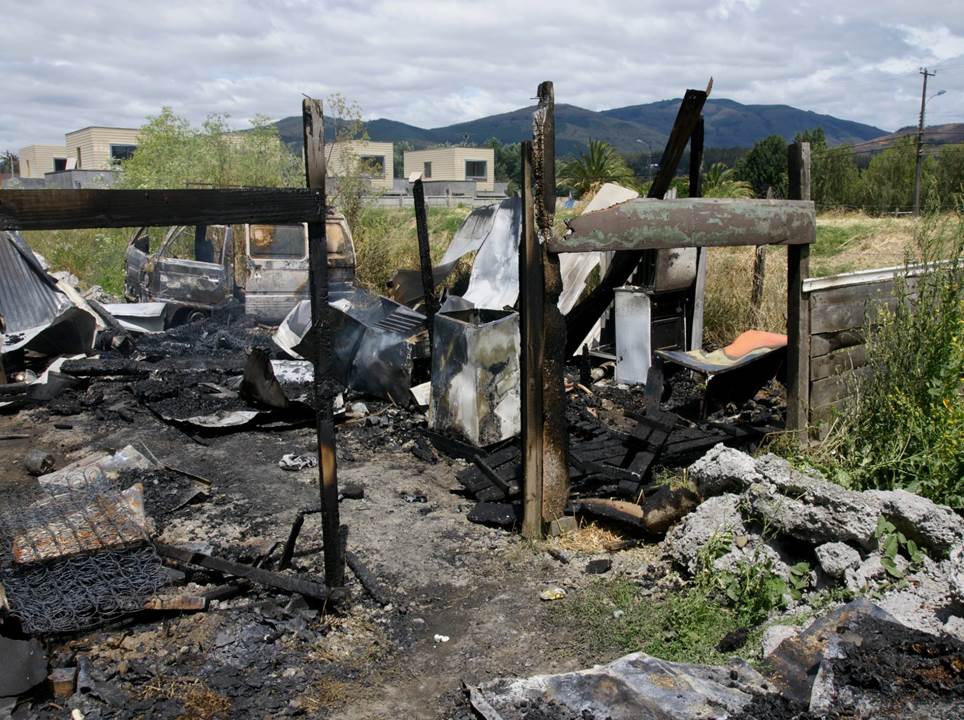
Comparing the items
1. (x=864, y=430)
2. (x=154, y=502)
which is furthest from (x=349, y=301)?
(x=864, y=430)

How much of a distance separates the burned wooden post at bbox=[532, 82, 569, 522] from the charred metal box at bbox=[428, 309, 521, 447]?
1557 millimetres

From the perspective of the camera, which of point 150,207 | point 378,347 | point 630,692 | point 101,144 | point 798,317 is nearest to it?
point 630,692

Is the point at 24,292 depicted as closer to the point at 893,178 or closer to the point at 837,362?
the point at 837,362

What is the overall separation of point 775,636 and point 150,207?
3506 mm

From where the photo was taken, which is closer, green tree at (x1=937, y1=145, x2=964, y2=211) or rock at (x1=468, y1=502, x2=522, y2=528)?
rock at (x1=468, y1=502, x2=522, y2=528)

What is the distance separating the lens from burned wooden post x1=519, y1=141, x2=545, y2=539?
473cm

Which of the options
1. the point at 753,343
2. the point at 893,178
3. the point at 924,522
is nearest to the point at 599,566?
the point at 924,522

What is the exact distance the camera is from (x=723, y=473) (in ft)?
15.6

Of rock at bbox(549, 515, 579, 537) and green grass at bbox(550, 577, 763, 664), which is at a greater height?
rock at bbox(549, 515, 579, 537)

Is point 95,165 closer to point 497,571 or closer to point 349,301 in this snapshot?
point 349,301

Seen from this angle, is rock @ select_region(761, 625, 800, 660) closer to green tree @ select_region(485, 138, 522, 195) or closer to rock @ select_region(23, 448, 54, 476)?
rock @ select_region(23, 448, 54, 476)

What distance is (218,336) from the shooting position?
1141cm

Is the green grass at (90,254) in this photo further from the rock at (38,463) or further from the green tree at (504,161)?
the green tree at (504,161)

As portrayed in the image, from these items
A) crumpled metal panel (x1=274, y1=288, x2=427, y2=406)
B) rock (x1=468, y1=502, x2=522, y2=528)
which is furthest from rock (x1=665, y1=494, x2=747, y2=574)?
crumpled metal panel (x1=274, y1=288, x2=427, y2=406)
